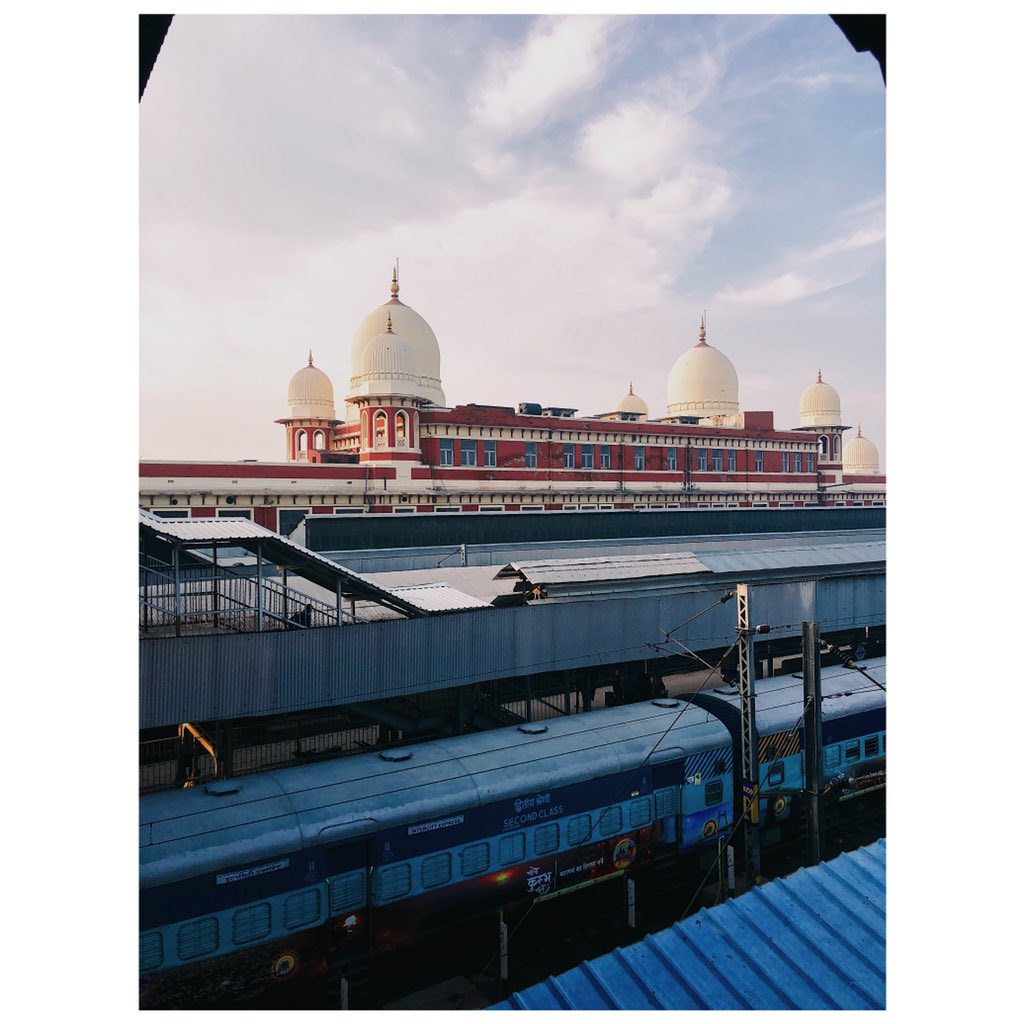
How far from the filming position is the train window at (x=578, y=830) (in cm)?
1165

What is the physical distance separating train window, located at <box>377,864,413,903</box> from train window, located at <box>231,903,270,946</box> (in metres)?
1.65

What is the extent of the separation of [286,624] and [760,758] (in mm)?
10324

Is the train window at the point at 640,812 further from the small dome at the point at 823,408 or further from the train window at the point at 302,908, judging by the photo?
the small dome at the point at 823,408

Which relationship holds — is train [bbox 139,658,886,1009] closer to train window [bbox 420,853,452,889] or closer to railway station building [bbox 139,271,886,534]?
train window [bbox 420,853,452,889]

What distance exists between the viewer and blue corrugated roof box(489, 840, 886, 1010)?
621cm

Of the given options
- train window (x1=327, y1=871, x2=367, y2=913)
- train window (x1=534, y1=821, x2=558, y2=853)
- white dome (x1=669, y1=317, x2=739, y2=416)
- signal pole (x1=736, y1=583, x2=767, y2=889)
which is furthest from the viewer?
white dome (x1=669, y1=317, x2=739, y2=416)

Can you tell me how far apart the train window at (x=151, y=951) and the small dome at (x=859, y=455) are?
8617 cm

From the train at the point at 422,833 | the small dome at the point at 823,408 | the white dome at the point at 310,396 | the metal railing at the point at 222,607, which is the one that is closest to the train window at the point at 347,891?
the train at the point at 422,833

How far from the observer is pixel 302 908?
938cm

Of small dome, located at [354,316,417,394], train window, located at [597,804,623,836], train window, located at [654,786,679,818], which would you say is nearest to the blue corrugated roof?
train window, located at [597,804,623,836]

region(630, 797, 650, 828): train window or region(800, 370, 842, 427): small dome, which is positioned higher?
region(800, 370, 842, 427): small dome

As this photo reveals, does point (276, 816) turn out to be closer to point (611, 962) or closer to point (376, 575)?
point (611, 962)

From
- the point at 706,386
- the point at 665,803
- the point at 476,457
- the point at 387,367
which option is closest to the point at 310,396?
the point at 387,367

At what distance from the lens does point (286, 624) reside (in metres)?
13.4
